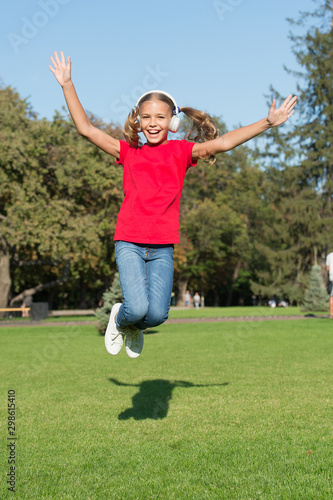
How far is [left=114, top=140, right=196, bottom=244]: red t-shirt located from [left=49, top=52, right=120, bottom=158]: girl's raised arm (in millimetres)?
286

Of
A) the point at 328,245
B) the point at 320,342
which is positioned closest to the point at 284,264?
the point at 328,245

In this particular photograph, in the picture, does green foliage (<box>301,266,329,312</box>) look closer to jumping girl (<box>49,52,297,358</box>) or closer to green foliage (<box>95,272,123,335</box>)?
green foliage (<box>95,272,123,335</box>)

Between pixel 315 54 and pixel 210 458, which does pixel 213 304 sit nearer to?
pixel 315 54

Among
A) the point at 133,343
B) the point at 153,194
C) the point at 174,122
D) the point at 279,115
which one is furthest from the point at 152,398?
the point at 279,115

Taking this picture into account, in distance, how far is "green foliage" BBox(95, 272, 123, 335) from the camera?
1669cm

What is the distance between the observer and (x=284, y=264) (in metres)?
47.4

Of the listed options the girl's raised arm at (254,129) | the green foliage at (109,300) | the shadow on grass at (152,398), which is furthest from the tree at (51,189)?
the girl's raised arm at (254,129)

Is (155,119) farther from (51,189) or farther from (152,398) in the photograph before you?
(51,189)

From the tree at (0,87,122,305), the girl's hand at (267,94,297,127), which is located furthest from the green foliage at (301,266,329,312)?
the girl's hand at (267,94,297,127)

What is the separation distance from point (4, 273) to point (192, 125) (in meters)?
28.3

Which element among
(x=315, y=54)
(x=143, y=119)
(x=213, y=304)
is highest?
(x=315, y=54)

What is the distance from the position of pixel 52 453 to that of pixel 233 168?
204 feet

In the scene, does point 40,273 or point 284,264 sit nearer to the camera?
point 40,273

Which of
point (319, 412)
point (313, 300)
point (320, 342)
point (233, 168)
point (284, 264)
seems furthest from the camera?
point (233, 168)
